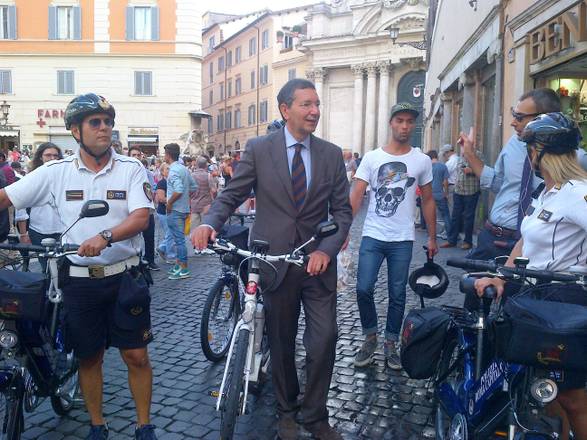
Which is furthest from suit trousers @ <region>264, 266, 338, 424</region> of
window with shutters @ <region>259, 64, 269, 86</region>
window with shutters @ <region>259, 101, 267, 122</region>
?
window with shutters @ <region>259, 64, 269, 86</region>

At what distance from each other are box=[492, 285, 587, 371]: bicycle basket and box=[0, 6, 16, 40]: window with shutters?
3647cm

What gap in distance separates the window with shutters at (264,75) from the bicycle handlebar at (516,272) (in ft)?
165

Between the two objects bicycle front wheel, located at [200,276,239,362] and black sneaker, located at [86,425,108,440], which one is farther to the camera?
bicycle front wheel, located at [200,276,239,362]

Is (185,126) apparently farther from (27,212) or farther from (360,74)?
(27,212)

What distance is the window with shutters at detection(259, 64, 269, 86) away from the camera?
169ft

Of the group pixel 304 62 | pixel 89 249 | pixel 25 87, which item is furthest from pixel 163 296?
pixel 304 62

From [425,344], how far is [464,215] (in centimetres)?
885

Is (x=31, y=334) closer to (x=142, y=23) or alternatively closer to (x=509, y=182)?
(x=509, y=182)

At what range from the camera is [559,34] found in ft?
23.9

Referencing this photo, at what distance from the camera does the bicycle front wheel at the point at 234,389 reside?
9.71 ft

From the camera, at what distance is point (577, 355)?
2291 millimetres

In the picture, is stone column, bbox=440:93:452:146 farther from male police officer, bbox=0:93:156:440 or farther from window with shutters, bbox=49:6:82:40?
window with shutters, bbox=49:6:82:40

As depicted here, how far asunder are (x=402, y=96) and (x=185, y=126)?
46.4 ft

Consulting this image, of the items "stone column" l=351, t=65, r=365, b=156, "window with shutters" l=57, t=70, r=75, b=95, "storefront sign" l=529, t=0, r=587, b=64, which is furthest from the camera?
"stone column" l=351, t=65, r=365, b=156
